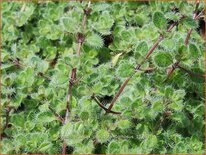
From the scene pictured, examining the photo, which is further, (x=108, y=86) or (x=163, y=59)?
(x=108, y=86)

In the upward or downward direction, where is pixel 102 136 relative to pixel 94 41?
downward

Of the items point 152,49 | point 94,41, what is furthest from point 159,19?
point 94,41

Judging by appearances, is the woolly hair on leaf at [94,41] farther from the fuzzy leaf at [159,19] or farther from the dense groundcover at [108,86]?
the fuzzy leaf at [159,19]

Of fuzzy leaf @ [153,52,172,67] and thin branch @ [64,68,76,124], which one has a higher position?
fuzzy leaf @ [153,52,172,67]

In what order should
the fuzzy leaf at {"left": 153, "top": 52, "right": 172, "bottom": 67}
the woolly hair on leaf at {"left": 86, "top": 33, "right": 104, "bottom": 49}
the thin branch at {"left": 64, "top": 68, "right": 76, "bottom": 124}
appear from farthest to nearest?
1. the woolly hair on leaf at {"left": 86, "top": 33, "right": 104, "bottom": 49}
2. the thin branch at {"left": 64, "top": 68, "right": 76, "bottom": 124}
3. the fuzzy leaf at {"left": 153, "top": 52, "right": 172, "bottom": 67}

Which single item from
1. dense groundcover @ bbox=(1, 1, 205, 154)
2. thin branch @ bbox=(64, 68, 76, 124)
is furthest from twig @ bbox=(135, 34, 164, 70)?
thin branch @ bbox=(64, 68, 76, 124)

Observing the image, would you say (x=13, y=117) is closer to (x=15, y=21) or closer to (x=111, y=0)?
(x=15, y=21)

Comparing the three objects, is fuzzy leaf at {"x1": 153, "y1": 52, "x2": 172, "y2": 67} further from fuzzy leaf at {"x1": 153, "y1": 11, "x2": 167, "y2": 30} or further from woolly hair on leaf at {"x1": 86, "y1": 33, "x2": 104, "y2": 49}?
woolly hair on leaf at {"x1": 86, "y1": 33, "x2": 104, "y2": 49}

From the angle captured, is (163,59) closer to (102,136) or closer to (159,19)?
(159,19)

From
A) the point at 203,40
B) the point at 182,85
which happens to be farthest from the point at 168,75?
the point at 203,40
